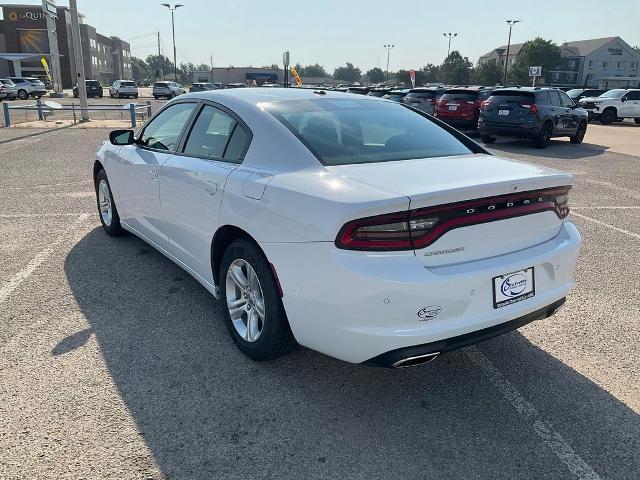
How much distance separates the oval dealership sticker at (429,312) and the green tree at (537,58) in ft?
296

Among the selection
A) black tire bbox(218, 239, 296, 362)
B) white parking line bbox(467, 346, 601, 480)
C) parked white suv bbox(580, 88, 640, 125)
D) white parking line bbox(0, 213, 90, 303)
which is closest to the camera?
white parking line bbox(467, 346, 601, 480)

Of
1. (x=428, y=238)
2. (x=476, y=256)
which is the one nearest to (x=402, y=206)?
(x=428, y=238)

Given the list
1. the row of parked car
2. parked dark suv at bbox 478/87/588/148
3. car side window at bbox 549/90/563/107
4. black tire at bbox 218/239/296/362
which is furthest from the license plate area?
car side window at bbox 549/90/563/107

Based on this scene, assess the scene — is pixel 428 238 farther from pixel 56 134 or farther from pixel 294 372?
pixel 56 134

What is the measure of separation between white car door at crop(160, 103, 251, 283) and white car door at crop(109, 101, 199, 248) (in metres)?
0.17

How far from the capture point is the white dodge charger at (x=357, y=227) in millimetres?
2438

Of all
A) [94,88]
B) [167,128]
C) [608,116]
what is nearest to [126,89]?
[94,88]

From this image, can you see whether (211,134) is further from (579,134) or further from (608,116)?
(608,116)

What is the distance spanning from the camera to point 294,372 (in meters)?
3.14

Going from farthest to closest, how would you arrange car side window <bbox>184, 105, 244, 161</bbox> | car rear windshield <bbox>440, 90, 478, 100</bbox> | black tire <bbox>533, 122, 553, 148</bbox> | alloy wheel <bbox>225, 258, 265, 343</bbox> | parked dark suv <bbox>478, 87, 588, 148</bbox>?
car rear windshield <bbox>440, 90, 478, 100</bbox> < black tire <bbox>533, 122, 553, 148</bbox> < parked dark suv <bbox>478, 87, 588, 148</bbox> < car side window <bbox>184, 105, 244, 161</bbox> < alloy wheel <bbox>225, 258, 265, 343</bbox>

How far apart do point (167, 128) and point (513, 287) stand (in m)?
3.04

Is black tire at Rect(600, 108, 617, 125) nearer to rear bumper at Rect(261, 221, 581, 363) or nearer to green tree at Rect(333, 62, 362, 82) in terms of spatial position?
rear bumper at Rect(261, 221, 581, 363)

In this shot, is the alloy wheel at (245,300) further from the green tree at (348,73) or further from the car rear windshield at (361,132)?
the green tree at (348,73)

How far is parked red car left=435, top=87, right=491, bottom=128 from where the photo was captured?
710 inches
